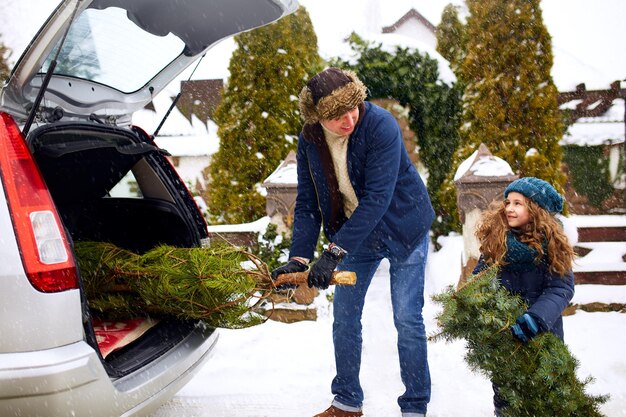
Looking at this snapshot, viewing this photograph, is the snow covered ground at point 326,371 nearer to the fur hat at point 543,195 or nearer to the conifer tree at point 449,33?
the fur hat at point 543,195

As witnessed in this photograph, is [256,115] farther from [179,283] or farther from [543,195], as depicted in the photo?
[543,195]

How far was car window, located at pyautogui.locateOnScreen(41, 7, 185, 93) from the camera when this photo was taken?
285 centimetres

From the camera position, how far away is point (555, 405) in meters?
2.30

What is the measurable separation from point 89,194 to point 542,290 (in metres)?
2.65

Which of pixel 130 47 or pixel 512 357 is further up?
pixel 130 47

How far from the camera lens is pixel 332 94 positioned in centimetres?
256

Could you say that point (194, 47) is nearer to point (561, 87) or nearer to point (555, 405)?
point (555, 405)

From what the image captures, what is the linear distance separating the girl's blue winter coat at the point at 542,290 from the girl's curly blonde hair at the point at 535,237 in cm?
5

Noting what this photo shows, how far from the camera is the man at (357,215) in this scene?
2.64 metres

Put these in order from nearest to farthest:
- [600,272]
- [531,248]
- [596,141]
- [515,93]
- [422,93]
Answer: [531,248] → [600,272] → [515,93] → [422,93] → [596,141]

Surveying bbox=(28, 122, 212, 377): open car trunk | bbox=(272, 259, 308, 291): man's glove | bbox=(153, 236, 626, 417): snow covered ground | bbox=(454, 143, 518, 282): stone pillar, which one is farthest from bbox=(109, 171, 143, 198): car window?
bbox=(454, 143, 518, 282): stone pillar

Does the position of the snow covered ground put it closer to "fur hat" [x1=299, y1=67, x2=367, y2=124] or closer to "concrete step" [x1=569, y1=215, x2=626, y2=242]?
"concrete step" [x1=569, y1=215, x2=626, y2=242]

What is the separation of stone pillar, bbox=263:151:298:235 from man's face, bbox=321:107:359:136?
2.82 m

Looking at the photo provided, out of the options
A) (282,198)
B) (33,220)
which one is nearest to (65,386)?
(33,220)
